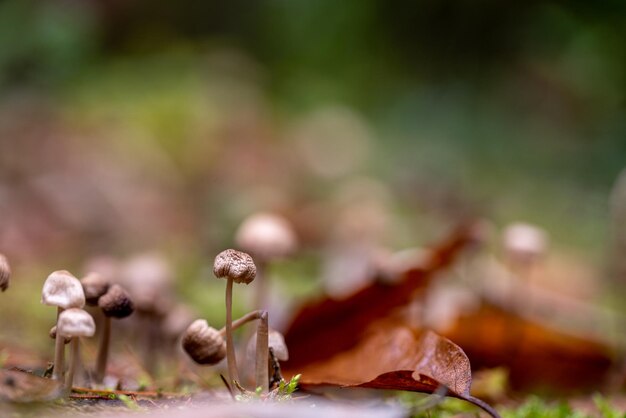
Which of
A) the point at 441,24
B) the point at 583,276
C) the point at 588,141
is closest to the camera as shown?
the point at 583,276

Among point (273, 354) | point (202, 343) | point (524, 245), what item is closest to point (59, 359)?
point (202, 343)

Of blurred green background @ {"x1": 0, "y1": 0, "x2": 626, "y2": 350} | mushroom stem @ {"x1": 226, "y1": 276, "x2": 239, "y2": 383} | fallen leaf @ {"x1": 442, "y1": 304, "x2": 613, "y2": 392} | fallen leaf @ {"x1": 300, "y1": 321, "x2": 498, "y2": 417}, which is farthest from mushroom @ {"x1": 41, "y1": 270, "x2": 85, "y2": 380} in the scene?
blurred green background @ {"x1": 0, "y1": 0, "x2": 626, "y2": 350}

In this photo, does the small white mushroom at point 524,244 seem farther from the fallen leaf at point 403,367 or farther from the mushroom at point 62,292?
the mushroom at point 62,292

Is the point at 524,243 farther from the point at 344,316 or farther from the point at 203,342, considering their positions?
the point at 203,342

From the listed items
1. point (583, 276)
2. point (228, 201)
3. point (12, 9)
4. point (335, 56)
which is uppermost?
point (335, 56)

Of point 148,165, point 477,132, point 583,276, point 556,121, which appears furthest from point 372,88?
point 583,276

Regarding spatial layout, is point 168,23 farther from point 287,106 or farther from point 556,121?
point 556,121

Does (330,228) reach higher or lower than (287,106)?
lower
